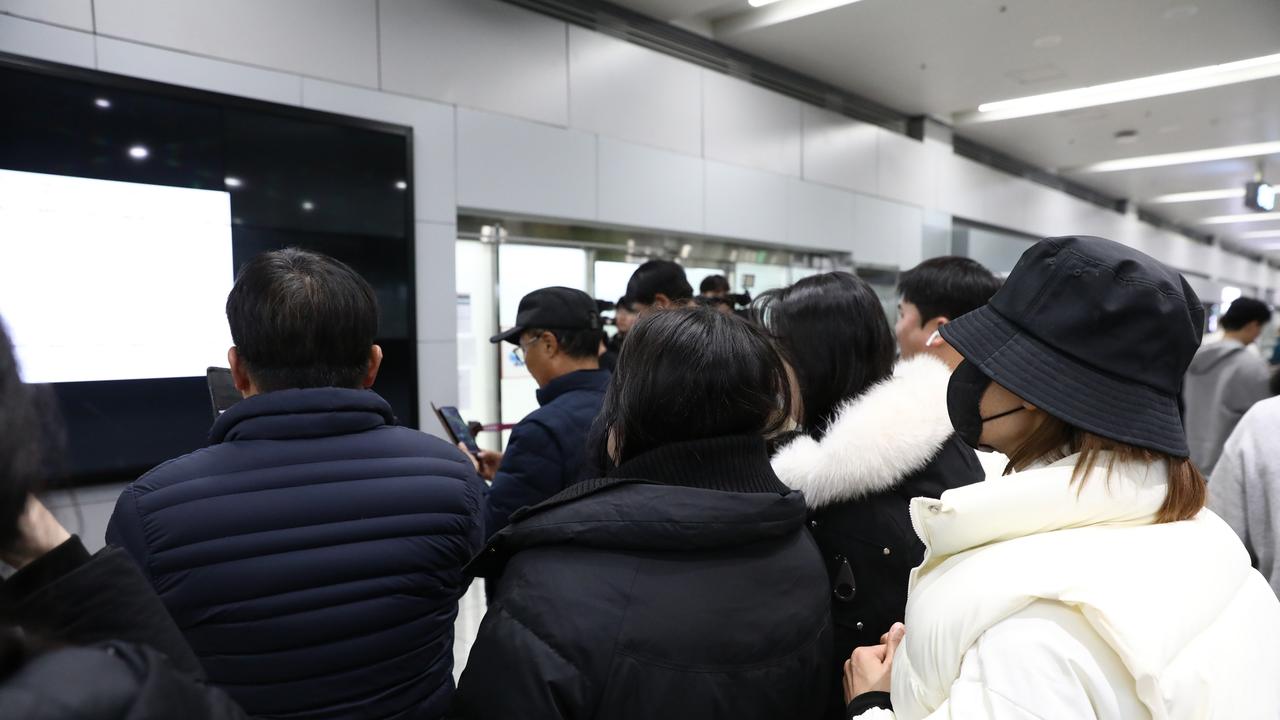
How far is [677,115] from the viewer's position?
5.35 meters

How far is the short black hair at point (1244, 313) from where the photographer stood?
512 centimetres

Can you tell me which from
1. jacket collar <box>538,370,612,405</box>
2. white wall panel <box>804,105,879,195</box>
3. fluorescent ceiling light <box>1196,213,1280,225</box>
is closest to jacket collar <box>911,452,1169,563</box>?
jacket collar <box>538,370,612,405</box>

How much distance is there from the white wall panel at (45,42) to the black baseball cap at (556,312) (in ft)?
7.21

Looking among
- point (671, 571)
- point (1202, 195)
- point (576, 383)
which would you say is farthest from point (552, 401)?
point (1202, 195)

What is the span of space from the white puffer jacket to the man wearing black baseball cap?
1254 mm

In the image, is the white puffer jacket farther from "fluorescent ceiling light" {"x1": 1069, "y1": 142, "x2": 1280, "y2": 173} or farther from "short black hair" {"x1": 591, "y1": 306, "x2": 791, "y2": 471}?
"fluorescent ceiling light" {"x1": 1069, "y1": 142, "x2": 1280, "y2": 173}

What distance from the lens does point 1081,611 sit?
768 mm

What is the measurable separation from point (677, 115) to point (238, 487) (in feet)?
15.7

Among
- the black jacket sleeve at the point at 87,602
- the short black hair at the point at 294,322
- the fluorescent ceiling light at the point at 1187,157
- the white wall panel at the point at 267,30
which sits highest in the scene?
the fluorescent ceiling light at the point at 1187,157

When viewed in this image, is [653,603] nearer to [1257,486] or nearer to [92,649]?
[92,649]

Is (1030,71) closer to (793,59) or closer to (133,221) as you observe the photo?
(793,59)

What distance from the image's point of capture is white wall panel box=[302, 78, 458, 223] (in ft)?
12.3

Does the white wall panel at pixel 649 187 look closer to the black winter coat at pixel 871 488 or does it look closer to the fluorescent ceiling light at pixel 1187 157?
the black winter coat at pixel 871 488

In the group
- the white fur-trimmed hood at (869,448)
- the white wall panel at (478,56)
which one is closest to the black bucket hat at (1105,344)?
the white fur-trimmed hood at (869,448)
